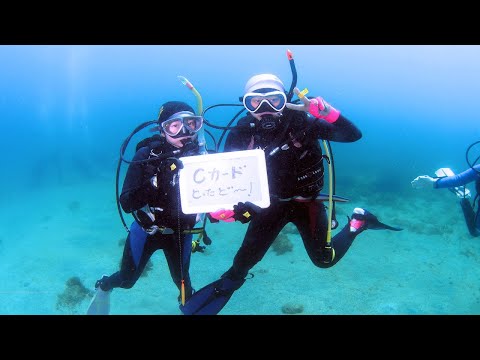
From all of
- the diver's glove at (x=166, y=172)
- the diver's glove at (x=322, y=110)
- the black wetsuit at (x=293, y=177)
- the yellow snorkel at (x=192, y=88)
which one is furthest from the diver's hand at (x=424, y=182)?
the diver's glove at (x=166, y=172)

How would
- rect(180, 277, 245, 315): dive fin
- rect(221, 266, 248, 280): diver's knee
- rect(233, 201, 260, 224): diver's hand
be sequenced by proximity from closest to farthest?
rect(233, 201, 260, 224): diver's hand
rect(180, 277, 245, 315): dive fin
rect(221, 266, 248, 280): diver's knee

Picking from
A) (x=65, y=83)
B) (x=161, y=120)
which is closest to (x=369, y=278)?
(x=161, y=120)

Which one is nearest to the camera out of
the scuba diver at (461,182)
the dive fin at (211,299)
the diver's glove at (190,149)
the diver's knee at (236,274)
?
the diver's glove at (190,149)

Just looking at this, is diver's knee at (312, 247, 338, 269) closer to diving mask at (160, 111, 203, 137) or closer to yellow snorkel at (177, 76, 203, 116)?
diving mask at (160, 111, 203, 137)

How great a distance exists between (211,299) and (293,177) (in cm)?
259

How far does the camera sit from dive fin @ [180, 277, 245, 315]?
530cm

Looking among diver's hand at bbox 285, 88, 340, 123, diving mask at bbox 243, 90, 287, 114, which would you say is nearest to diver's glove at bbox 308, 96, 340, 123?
diver's hand at bbox 285, 88, 340, 123

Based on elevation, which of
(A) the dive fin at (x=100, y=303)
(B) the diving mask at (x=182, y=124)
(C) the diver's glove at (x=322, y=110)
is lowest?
(A) the dive fin at (x=100, y=303)

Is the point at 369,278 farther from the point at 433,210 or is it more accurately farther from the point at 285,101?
the point at 433,210

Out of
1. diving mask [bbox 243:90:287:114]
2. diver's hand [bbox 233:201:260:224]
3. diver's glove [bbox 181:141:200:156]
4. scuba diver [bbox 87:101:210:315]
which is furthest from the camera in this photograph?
diver's glove [bbox 181:141:200:156]

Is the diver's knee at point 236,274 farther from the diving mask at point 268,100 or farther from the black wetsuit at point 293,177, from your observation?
the diving mask at point 268,100

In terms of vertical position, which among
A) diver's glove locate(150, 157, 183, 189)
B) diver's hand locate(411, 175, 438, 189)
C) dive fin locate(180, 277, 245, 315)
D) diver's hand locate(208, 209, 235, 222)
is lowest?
dive fin locate(180, 277, 245, 315)

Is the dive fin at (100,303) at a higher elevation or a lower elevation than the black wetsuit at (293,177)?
lower

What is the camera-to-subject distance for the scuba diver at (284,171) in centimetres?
441
